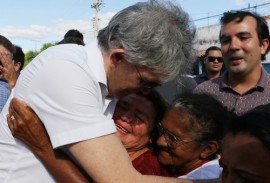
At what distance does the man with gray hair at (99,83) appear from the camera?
150 centimetres

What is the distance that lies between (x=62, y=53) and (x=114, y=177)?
555 millimetres

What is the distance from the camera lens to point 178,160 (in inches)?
83.4

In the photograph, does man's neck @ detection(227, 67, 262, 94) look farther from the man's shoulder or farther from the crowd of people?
the crowd of people

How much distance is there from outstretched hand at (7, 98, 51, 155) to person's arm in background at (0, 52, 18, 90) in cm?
292

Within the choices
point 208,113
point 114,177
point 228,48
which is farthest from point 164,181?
point 228,48

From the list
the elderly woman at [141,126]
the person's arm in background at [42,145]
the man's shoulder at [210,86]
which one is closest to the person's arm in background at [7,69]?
the man's shoulder at [210,86]

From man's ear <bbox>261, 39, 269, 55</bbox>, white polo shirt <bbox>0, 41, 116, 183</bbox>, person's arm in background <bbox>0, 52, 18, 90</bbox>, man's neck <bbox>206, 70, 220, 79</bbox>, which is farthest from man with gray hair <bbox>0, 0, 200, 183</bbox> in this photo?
man's neck <bbox>206, 70, 220, 79</bbox>

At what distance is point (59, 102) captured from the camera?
151 cm

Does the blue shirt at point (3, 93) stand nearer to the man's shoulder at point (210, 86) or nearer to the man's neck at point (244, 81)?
the man's shoulder at point (210, 86)

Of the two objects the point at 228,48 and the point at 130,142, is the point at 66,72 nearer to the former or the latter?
the point at 130,142

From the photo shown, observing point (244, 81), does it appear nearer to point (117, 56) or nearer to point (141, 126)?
point (141, 126)

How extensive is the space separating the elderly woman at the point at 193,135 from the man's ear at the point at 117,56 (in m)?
0.54

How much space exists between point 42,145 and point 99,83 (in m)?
0.36

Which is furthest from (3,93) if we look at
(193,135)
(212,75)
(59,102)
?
(212,75)
